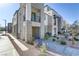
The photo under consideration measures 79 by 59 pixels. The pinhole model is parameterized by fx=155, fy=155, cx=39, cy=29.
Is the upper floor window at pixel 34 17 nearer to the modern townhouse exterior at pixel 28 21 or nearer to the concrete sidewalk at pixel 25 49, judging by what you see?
the modern townhouse exterior at pixel 28 21

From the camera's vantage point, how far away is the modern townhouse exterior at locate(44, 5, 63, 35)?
1999 mm

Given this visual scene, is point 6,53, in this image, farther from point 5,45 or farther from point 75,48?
point 75,48

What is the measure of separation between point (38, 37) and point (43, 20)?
232 millimetres

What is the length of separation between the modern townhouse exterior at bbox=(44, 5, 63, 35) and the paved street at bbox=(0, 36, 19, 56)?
1.64 feet

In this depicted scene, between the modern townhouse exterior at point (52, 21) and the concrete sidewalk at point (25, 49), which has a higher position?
the modern townhouse exterior at point (52, 21)

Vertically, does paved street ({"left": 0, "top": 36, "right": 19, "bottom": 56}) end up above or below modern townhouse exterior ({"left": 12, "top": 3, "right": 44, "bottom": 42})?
below

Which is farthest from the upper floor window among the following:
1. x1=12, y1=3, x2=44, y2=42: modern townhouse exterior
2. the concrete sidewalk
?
the concrete sidewalk

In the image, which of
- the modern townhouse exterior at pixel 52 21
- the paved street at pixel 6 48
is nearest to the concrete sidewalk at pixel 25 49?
the paved street at pixel 6 48

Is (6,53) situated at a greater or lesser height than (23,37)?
lesser

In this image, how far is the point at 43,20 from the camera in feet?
6.64

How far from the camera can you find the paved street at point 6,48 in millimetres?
1959

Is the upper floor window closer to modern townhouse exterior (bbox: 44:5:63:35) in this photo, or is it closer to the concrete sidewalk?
modern townhouse exterior (bbox: 44:5:63:35)

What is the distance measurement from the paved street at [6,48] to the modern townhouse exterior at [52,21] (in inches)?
19.7

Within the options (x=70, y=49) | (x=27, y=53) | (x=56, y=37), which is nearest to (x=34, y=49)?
(x=27, y=53)
